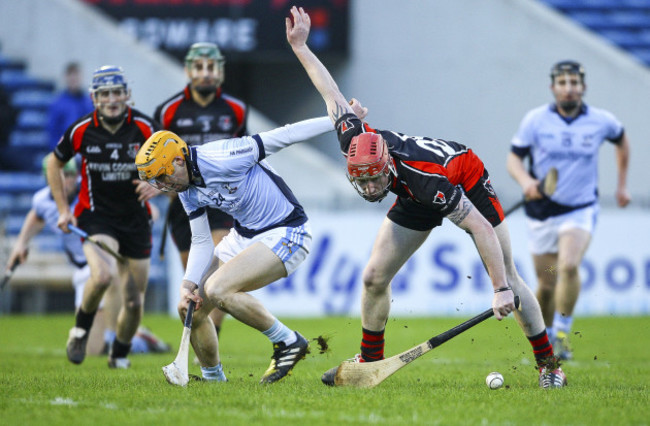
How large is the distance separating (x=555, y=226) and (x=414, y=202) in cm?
309

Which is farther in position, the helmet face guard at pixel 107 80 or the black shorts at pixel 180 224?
the black shorts at pixel 180 224

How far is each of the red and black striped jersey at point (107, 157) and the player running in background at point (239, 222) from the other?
5.71ft

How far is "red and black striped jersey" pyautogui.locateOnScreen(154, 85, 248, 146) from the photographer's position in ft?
28.1

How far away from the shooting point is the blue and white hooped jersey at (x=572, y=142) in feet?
29.8

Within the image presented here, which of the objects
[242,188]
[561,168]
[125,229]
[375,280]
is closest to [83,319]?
[125,229]

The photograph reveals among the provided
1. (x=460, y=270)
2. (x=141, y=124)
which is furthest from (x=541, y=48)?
(x=141, y=124)

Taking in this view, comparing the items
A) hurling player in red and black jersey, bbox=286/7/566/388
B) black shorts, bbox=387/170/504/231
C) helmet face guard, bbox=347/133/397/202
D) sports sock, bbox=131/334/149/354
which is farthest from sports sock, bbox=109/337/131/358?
helmet face guard, bbox=347/133/397/202

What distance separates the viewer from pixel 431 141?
6.15 meters

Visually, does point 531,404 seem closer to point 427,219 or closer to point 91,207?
point 427,219

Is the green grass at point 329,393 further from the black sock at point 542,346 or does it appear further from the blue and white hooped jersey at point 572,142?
the blue and white hooped jersey at point 572,142

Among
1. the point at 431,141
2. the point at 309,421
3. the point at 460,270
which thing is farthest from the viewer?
the point at 460,270

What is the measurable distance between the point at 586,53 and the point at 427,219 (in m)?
11.8

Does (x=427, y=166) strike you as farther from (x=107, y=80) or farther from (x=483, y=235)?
(x=107, y=80)

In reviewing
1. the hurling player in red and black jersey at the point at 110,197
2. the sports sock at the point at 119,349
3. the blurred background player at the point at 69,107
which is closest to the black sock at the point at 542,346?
the hurling player in red and black jersey at the point at 110,197
